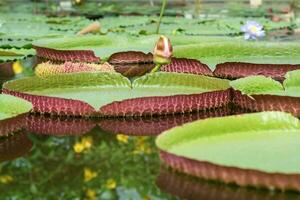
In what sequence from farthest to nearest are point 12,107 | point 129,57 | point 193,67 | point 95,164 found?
1. point 129,57
2. point 193,67
3. point 12,107
4. point 95,164

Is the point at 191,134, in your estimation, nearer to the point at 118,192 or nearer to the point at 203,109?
the point at 118,192

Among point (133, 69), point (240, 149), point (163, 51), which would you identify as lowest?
point (133, 69)

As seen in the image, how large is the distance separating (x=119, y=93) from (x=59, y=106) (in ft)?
0.89

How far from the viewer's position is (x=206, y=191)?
1.68m

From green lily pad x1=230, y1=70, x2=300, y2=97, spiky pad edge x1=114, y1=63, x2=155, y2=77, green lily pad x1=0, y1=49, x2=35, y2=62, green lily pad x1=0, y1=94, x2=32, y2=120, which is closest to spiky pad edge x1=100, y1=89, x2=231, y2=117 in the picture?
green lily pad x1=230, y1=70, x2=300, y2=97

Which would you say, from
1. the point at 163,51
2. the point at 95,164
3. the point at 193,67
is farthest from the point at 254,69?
the point at 95,164

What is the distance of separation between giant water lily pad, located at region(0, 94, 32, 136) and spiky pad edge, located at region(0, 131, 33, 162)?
0.09 ft

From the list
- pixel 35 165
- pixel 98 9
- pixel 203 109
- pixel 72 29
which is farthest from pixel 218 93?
pixel 98 9

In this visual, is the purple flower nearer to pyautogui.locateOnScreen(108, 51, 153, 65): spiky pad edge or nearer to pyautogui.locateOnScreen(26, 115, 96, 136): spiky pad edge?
pyautogui.locateOnScreen(108, 51, 153, 65): spiky pad edge

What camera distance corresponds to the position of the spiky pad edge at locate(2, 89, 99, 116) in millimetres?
2436

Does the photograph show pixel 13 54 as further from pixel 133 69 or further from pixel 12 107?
pixel 12 107

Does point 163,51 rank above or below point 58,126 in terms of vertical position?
above

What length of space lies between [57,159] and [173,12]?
272 inches

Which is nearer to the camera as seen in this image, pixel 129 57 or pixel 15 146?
pixel 15 146
